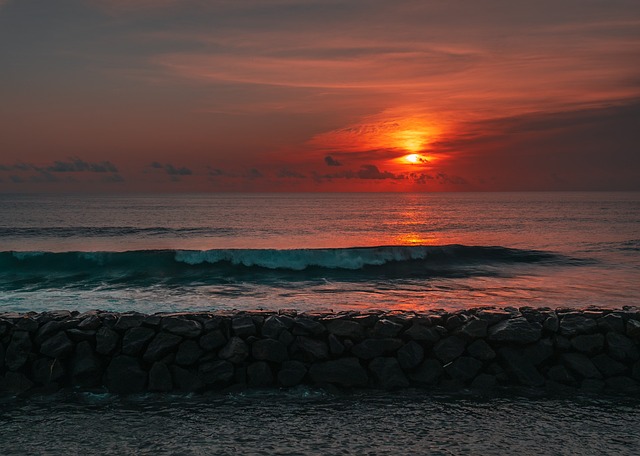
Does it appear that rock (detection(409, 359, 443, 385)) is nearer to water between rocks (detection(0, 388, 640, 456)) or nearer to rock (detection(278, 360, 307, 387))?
water between rocks (detection(0, 388, 640, 456))

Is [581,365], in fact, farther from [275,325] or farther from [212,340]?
[212,340]

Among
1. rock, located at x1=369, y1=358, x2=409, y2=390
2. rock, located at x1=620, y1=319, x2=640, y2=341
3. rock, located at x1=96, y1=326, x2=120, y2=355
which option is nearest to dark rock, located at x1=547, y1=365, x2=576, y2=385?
rock, located at x1=620, y1=319, x2=640, y2=341

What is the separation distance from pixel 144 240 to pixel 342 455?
129 ft

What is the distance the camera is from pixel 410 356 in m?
8.47

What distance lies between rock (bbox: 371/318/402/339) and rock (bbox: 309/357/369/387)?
50cm

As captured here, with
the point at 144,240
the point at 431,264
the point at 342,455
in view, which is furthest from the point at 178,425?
the point at 144,240

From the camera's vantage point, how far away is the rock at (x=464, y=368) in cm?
839

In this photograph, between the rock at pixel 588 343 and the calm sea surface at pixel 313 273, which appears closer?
the rock at pixel 588 343

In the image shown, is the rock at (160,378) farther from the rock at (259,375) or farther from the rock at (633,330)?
the rock at (633,330)

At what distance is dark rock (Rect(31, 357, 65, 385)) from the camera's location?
27.3 feet

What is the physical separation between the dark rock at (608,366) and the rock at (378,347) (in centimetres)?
278

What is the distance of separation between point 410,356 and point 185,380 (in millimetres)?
3168

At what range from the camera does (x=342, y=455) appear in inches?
241

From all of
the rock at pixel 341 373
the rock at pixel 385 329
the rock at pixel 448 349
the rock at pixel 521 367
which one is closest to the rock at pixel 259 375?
the rock at pixel 341 373
